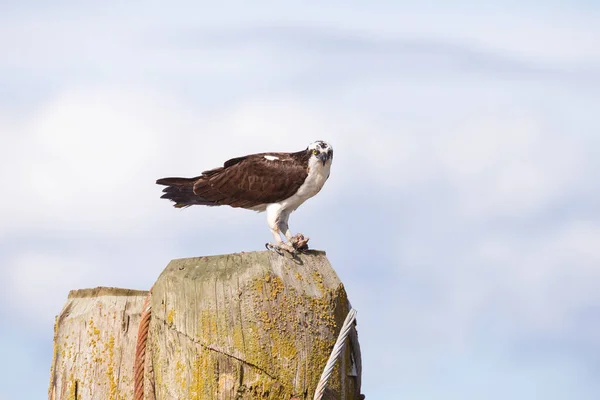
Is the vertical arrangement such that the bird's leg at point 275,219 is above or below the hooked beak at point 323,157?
below

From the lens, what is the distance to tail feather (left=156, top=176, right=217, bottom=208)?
8.12 m

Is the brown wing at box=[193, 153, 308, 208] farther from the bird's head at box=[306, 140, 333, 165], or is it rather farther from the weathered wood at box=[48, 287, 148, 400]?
the weathered wood at box=[48, 287, 148, 400]

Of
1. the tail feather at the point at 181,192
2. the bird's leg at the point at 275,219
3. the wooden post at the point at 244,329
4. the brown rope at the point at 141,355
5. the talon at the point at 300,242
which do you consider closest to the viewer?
the wooden post at the point at 244,329

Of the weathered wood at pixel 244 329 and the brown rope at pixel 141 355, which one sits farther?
the brown rope at pixel 141 355

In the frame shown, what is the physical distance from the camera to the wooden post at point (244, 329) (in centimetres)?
410

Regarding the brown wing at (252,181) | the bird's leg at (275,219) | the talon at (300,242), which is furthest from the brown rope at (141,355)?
the brown wing at (252,181)

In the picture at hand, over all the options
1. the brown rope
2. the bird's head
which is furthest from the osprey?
the brown rope

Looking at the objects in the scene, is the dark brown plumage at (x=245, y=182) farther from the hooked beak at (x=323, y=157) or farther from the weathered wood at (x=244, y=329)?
the weathered wood at (x=244, y=329)

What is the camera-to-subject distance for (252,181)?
25.6 ft

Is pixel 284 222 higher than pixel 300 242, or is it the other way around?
pixel 284 222

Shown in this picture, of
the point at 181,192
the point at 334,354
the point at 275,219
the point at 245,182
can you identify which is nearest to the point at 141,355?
the point at 334,354

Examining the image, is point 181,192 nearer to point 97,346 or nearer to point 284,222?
point 284,222

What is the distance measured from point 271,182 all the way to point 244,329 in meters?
3.68

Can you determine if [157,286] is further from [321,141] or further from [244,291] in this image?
[321,141]
